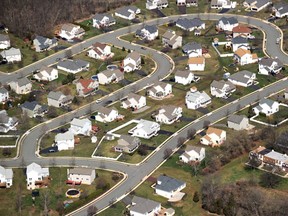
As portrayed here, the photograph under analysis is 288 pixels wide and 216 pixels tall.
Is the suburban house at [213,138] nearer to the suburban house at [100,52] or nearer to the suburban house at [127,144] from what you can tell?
the suburban house at [127,144]

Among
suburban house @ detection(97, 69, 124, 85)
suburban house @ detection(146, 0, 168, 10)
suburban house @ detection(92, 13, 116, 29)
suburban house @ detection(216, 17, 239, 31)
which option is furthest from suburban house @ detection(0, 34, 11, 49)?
suburban house @ detection(216, 17, 239, 31)

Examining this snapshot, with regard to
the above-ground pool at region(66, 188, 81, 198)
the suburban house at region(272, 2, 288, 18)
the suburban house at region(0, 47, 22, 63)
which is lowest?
the above-ground pool at region(66, 188, 81, 198)

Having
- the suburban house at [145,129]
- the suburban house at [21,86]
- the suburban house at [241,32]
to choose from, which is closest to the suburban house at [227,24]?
the suburban house at [241,32]

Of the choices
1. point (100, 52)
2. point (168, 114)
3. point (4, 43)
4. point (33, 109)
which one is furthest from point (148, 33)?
point (33, 109)

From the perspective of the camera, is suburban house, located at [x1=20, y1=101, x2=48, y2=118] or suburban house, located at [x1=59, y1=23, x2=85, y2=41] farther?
suburban house, located at [x1=59, y1=23, x2=85, y2=41]

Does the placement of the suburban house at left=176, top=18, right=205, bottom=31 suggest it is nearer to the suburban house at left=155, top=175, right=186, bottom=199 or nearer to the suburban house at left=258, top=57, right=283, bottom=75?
the suburban house at left=258, top=57, right=283, bottom=75

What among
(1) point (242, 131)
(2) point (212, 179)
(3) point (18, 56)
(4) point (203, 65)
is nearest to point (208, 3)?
(4) point (203, 65)
